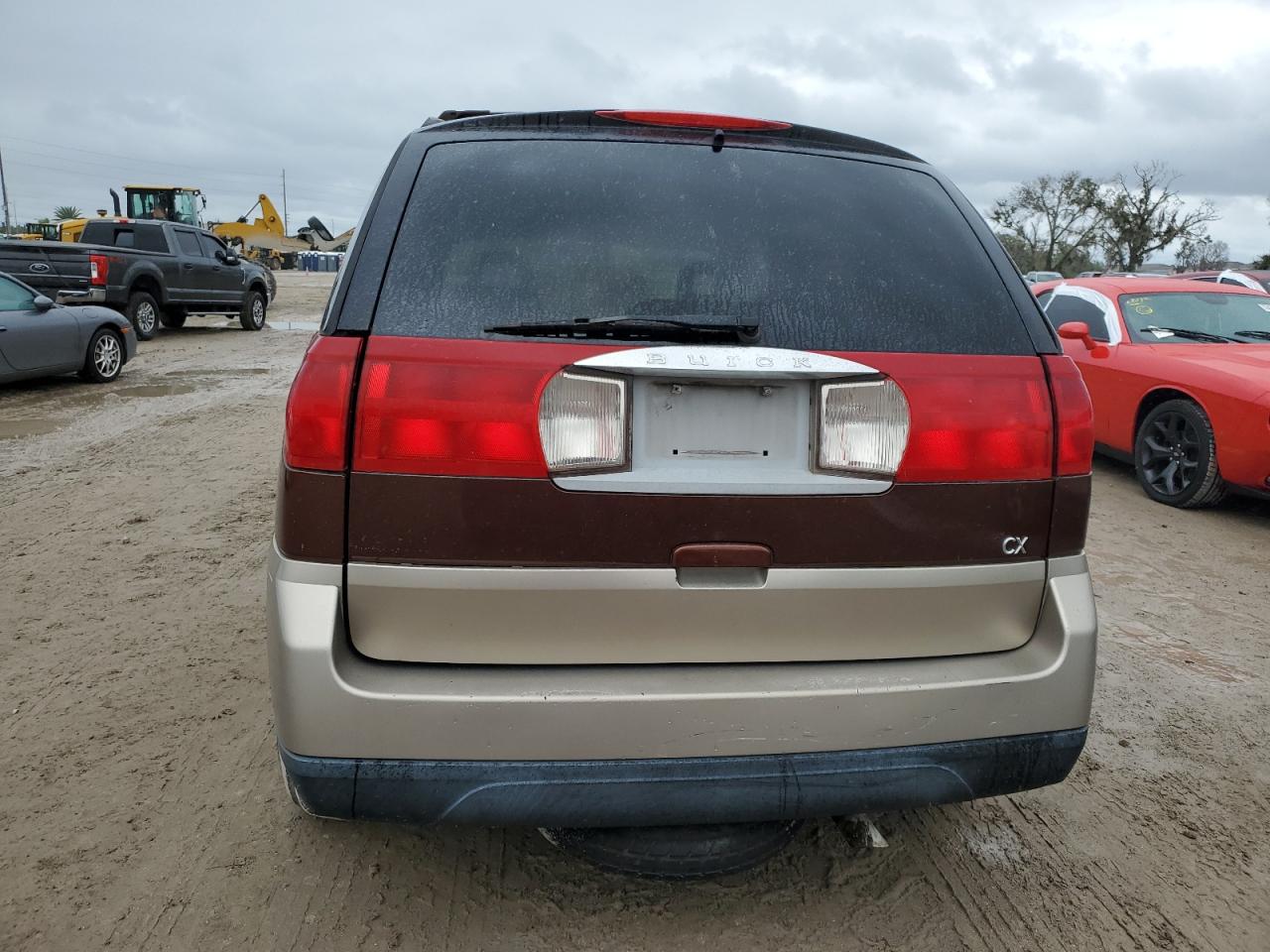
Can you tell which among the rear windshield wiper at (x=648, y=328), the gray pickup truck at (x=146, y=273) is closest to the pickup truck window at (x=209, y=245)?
the gray pickup truck at (x=146, y=273)

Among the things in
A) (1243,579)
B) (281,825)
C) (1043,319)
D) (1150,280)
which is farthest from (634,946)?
(1150,280)

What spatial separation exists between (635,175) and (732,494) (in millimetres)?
811

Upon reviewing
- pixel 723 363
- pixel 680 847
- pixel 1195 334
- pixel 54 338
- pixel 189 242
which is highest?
pixel 189 242

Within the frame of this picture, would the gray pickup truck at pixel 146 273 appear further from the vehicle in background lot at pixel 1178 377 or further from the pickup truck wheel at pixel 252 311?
the vehicle in background lot at pixel 1178 377

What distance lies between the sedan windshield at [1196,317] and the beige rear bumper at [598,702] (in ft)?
20.6

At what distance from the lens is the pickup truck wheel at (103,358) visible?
1104 centimetres

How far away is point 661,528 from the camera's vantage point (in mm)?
1909

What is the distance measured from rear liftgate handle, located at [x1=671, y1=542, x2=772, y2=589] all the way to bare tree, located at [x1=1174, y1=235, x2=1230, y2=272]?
63.7 meters

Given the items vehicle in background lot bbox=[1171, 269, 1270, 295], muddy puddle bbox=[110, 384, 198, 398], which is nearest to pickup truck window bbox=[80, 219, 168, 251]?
muddy puddle bbox=[110, 384, 198, 398]

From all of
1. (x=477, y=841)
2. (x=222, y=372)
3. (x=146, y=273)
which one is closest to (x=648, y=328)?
(x=477, y=841)

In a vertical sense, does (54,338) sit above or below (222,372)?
above

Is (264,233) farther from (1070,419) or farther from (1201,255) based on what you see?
(1201,255)

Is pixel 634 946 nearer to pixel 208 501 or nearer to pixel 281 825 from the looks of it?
pixel 281 825

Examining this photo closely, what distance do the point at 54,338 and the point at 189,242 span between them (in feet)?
26.4
